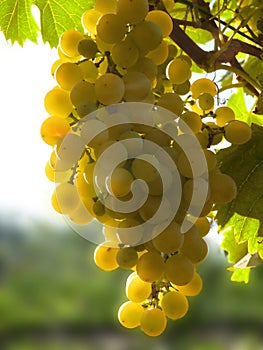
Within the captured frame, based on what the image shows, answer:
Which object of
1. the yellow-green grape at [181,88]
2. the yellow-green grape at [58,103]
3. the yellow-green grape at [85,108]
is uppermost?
the yellow-green grape at [181,88]

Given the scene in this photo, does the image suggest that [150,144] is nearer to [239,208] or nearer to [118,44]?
[118,44]

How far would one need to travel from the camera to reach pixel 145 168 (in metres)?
0.55

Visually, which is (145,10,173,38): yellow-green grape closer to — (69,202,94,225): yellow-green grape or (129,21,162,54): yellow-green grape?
(129,21,162,54): yellow-green grape

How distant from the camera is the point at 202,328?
5867 mm

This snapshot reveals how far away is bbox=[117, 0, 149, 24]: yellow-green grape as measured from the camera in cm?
62

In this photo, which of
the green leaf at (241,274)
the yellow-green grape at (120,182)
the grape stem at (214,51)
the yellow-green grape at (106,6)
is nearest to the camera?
the yellow-green grape at (120,182)

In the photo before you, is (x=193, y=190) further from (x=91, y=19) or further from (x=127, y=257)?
(x=91, y=19)

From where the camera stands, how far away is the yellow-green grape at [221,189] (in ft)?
1.93

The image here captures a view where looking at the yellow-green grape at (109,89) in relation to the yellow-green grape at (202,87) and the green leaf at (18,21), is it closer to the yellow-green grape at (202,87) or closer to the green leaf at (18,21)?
the yellow-green grape at (202,87)

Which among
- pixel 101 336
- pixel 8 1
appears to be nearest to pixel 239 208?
pixel 8 1

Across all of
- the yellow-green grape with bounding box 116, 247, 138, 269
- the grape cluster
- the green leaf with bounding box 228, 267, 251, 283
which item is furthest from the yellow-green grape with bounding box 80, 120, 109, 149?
the green leaf with bounding box 228, 267, 251, 283

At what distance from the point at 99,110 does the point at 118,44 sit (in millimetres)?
77

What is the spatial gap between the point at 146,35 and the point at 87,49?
0.06 metres

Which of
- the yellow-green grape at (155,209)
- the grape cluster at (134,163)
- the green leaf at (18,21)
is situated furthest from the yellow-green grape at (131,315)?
the green leaf at (18,21)
